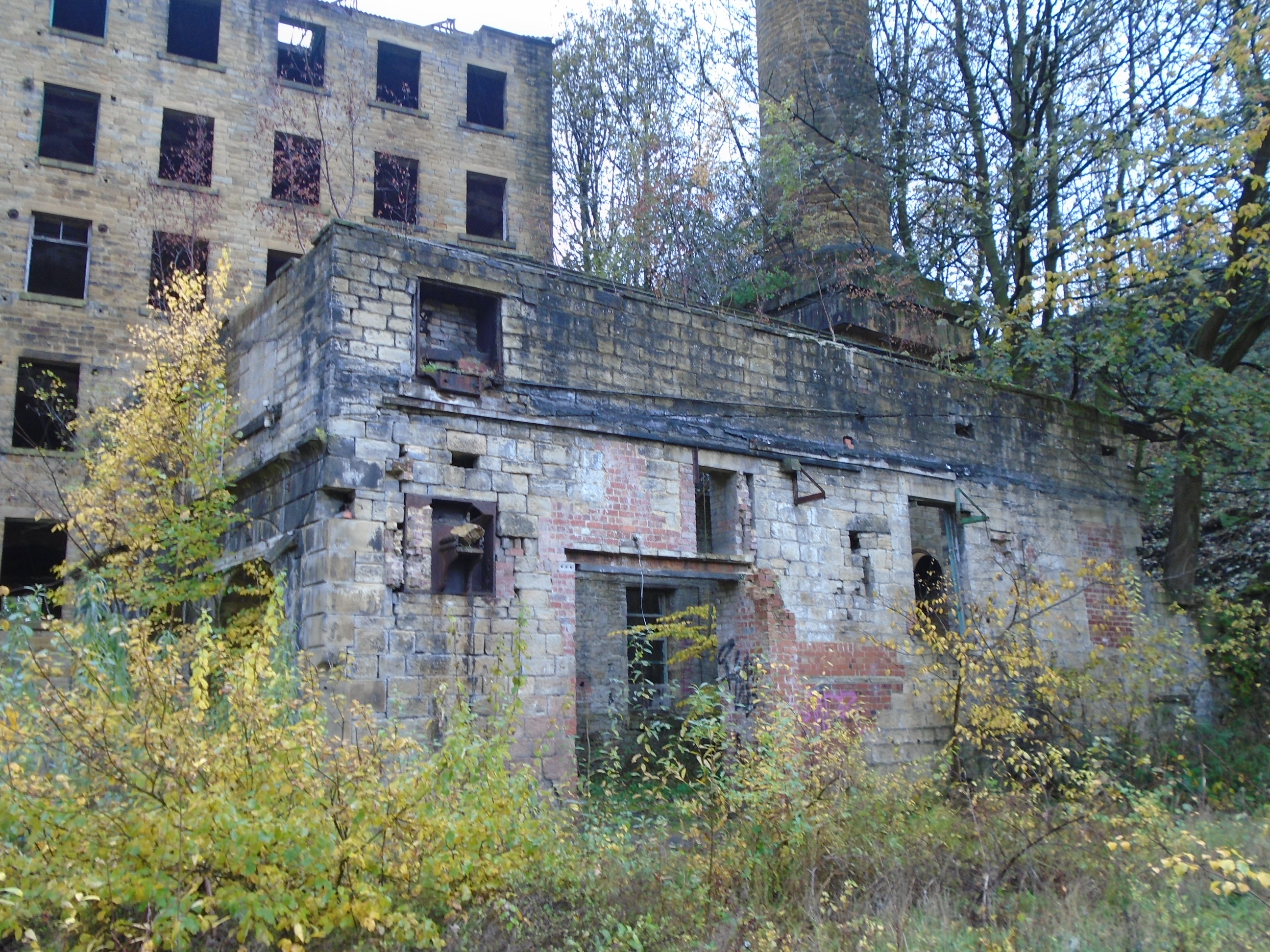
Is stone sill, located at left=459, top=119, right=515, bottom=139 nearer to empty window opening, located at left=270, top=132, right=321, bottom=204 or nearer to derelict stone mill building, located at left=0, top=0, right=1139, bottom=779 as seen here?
empty window opening, located at left=270, top=132, right=321, bottom=204

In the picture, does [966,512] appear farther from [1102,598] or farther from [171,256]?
[171,256]

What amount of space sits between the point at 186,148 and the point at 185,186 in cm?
121

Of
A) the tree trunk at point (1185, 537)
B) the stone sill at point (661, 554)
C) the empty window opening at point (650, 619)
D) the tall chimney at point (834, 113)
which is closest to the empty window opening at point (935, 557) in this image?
the stone sill at point (661, 554)

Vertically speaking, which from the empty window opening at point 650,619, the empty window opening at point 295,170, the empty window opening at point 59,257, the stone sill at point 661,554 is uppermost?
the empty window opening at point 295,170

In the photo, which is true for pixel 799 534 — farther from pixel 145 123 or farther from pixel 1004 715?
pixel 145 123

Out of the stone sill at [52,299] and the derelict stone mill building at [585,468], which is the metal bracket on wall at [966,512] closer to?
the derelict stone mill building at [585,468]

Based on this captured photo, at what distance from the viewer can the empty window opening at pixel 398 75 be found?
2197 centimetres

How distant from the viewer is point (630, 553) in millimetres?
9859

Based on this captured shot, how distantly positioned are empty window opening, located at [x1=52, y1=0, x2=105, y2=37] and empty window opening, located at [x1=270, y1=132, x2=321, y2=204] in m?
3.74

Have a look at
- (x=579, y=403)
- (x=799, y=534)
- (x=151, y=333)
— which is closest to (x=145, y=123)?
(x=151, y=333)

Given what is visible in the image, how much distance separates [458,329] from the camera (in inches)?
382

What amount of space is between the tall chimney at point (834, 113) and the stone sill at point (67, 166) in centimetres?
1212

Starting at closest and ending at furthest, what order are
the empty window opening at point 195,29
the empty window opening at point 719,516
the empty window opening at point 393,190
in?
the empty window opening at point 719,516 < the empty window opening at point 195,29 < the empty window opening at point 393,190

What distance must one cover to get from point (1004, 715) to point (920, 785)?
1.46 metres
